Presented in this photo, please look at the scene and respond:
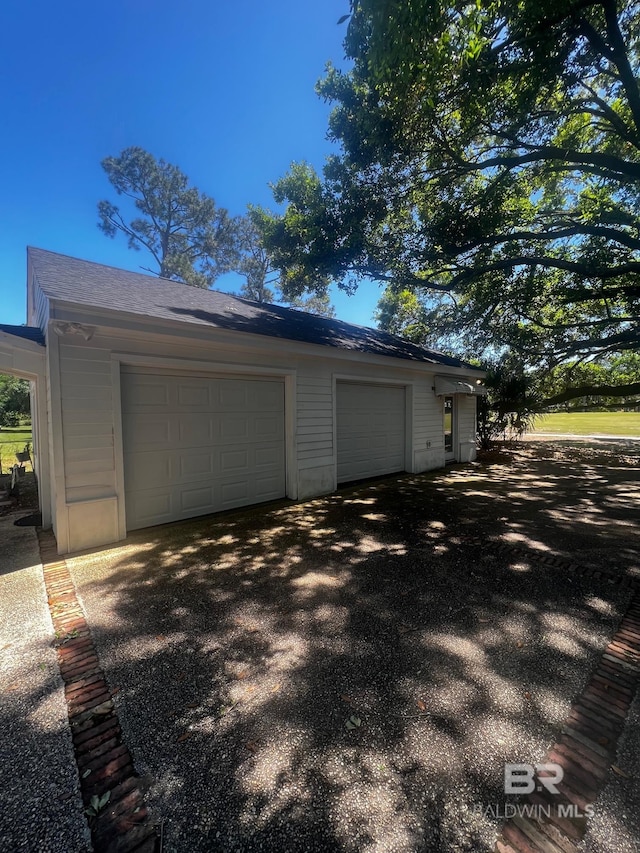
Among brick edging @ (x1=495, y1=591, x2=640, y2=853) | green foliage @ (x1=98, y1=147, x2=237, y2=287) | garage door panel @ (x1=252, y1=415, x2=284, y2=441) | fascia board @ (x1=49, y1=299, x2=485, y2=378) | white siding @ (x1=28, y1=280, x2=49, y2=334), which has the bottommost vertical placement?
brick edging @ (x1=495, y1=591, x2=640, y2=853)

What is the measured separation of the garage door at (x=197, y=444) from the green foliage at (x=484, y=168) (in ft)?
14.5

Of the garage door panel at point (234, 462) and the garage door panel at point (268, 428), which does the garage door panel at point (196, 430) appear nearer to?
the garage door panel at point (234, 462)

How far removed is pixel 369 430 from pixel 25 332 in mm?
6448

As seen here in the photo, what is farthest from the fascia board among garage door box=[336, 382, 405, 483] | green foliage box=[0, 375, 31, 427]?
green foliage box=[0, 375, 31, 427]

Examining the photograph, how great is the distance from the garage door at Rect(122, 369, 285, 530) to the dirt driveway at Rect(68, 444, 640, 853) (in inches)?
23.2

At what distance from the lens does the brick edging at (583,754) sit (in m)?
1.39

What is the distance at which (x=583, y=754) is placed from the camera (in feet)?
5.71

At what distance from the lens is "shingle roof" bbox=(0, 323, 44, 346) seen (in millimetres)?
4719

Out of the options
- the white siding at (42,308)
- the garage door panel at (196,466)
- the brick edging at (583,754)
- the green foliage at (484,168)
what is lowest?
the brick edging at (583,754)

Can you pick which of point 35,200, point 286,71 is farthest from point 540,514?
point 35,200

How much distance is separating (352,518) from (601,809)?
414 centimetres

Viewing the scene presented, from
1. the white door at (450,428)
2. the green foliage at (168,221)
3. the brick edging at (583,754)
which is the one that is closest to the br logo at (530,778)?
the brick edging at (583,754)

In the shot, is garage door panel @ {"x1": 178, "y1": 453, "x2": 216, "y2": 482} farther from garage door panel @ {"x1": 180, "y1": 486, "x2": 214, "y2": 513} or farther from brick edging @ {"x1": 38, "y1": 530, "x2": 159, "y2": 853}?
brick edging @ {"x1": 38, "y1": 530, "x2": 159, "y2": 853}

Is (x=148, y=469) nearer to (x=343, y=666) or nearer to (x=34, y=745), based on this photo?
(x=34, y=745)
